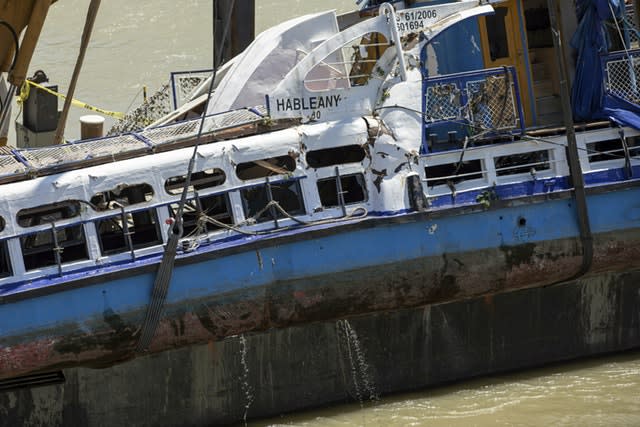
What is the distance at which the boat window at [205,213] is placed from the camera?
1048 cm

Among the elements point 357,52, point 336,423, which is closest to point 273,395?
point 336,423

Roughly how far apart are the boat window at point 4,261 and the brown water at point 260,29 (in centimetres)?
280

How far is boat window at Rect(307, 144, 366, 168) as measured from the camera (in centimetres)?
1118

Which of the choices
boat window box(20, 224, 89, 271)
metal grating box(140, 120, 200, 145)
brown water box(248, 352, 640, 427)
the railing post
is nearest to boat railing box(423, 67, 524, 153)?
the railing post

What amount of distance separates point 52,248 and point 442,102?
4074mm

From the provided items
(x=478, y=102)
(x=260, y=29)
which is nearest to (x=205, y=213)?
(x=478, y=102)

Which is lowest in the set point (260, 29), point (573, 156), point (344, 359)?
point (344, 359)

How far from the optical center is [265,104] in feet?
37.8

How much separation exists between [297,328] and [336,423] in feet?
3.30

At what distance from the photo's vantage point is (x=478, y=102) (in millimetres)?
11156

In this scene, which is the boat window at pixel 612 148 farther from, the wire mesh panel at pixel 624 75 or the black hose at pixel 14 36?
the black hose at pixel 14 36

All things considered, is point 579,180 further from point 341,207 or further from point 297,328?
point 297,328

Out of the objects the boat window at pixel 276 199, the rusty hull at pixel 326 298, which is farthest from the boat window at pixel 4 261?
the boat window at pixel 276 199

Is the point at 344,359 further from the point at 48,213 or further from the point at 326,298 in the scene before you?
the point at 48,213
